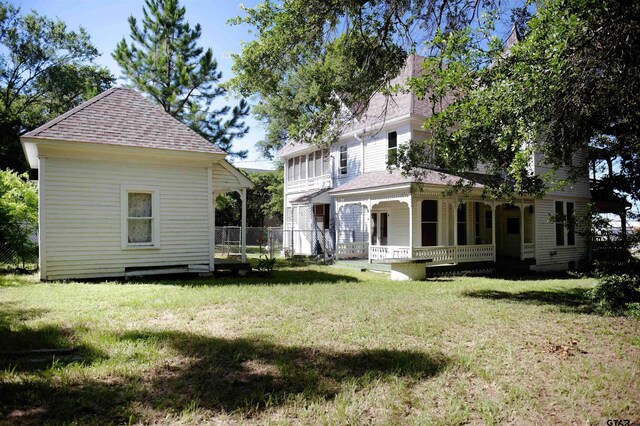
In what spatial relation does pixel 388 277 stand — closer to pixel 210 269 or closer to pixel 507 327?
pixel 210 269

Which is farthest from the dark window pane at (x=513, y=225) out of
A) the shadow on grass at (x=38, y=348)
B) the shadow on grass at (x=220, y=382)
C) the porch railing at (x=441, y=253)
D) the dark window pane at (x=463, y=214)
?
the shadow on grass at (x=38, y=348)

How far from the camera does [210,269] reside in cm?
1409

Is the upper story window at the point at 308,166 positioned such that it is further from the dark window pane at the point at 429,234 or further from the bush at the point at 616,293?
the bush at the point at 616,293

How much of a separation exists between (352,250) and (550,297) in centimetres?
1061

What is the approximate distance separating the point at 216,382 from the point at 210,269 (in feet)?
32.0

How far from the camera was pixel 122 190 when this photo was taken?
12.8 metres

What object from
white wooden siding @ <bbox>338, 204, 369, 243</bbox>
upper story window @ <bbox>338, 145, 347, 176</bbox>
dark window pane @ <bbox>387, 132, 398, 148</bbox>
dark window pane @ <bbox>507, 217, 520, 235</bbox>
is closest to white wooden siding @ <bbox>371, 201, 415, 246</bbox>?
white wooden siding @ <bbox>338, 204, 369, 243</bbox>

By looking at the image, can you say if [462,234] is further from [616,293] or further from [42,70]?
[42,70]

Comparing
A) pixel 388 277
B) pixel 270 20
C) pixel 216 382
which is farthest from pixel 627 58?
pixel 388 277

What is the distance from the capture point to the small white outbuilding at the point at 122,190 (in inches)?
468

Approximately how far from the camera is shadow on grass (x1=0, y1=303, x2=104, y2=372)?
511 centimetres

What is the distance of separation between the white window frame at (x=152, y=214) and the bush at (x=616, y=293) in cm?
1224

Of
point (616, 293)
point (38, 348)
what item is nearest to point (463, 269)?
point (616, 293)

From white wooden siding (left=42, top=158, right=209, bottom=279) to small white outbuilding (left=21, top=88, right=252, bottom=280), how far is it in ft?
0.08
